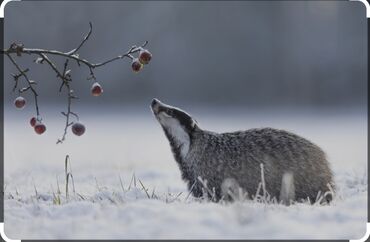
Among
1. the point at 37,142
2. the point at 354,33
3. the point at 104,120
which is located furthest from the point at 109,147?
the point at 354,33

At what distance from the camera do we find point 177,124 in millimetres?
5379

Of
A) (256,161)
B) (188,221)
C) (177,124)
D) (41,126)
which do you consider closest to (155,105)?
(177,124)

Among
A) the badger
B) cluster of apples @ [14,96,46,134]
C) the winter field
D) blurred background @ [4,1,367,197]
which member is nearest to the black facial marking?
the badger

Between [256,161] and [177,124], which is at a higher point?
[177,124]

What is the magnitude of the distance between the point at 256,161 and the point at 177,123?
2.42 feet

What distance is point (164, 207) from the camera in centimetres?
393

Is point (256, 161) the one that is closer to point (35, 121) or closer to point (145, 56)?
point (145, 56)

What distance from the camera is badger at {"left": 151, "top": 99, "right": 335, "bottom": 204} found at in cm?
498

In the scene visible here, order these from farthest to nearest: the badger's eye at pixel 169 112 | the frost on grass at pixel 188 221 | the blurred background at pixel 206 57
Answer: the blurred background at pixel 206 57
the badger's eye at pixel 169 112
the frost on grass at pixel 188 221

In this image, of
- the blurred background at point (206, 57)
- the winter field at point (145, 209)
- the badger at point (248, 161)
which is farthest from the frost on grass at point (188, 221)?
the blurred background at point (206, 57)

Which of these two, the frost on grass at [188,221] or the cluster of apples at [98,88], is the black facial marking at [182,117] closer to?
the cluster of apples at [98,88]

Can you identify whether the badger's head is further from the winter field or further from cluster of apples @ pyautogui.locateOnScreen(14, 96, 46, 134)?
cluster of apples @ pyautogui.locateOnScreen(14, 96, 46, 134)

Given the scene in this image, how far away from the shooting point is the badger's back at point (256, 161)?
500 centimetres

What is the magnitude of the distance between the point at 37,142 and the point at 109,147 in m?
1.96
